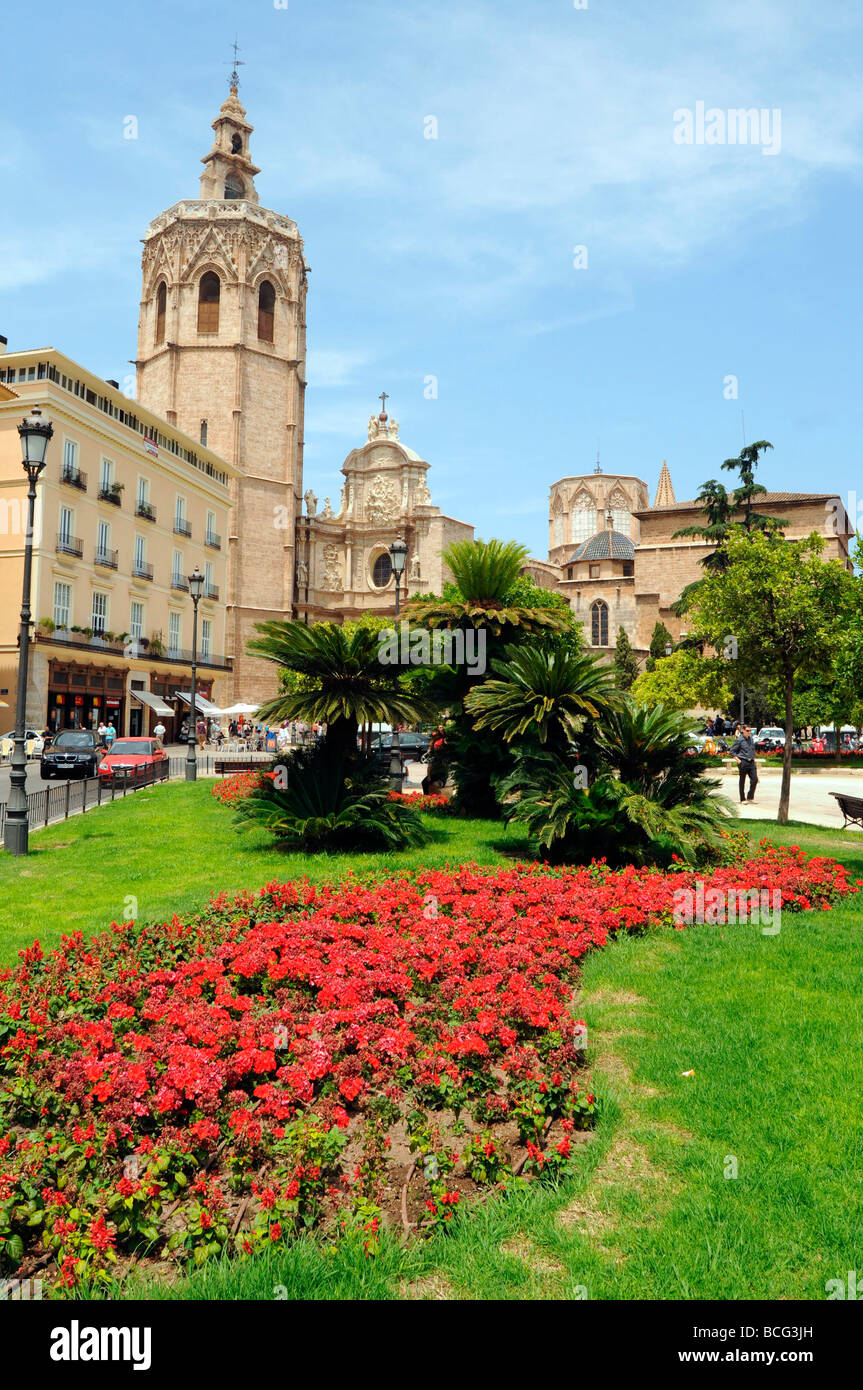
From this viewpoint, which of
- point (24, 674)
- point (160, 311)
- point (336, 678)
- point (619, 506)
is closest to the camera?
point (336, 678)

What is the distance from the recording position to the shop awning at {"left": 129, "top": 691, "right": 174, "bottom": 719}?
41781mm

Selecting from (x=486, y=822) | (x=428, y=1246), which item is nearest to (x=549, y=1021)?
(x=428, y=1246)

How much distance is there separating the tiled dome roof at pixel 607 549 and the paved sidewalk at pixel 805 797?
2084 inches

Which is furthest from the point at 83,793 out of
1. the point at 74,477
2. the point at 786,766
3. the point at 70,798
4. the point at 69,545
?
the point at 74,477

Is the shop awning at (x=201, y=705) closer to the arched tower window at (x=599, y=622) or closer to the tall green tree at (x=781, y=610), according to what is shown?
the tall green tree at (x=781, y=610)

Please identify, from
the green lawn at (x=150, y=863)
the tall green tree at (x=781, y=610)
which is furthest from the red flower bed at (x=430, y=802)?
the tall green tree at (x=781, y=610)

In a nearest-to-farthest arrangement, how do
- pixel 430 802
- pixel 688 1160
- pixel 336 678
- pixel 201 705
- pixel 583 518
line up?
→ pixel 688 1160 < pixel 336 678 < pixel 430 802 < pixel 201 705 < pixel 583 518

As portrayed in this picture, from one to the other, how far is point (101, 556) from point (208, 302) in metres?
30.3

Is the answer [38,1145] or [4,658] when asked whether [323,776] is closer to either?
[38,1145]

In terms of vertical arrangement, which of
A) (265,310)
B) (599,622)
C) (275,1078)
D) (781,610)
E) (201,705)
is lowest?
(275,1078)

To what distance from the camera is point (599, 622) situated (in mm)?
78188

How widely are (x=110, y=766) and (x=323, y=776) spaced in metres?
13.2

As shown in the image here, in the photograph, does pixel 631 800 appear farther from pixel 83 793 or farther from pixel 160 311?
pixel 160 311

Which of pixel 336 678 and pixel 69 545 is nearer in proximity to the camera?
pixel 336 678
